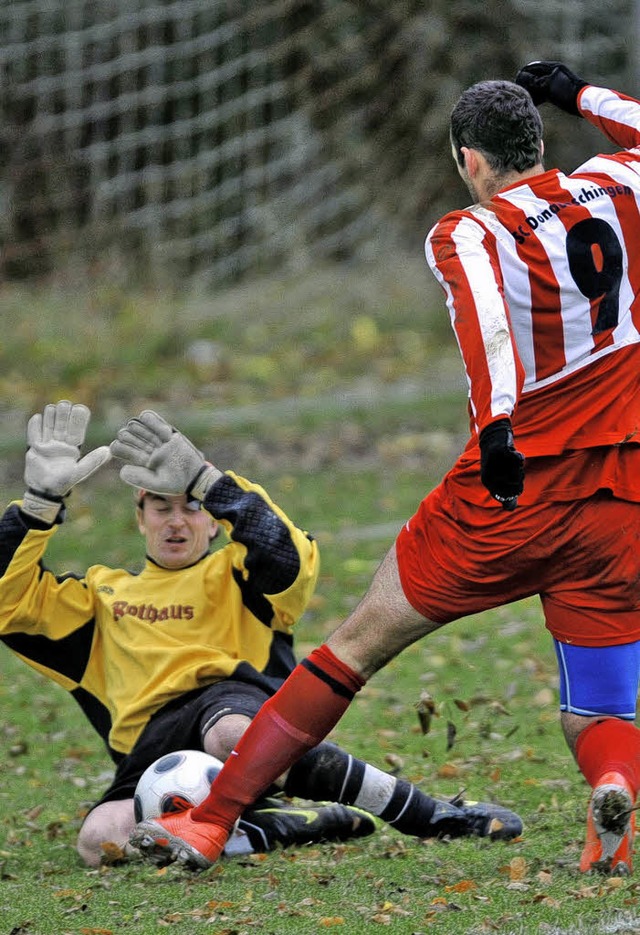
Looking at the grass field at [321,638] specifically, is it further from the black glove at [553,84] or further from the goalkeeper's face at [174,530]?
the black glove at [553,84]

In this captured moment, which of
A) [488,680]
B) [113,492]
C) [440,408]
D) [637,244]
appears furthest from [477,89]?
[440,408]

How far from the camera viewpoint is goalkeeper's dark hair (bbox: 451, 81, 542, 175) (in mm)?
3979

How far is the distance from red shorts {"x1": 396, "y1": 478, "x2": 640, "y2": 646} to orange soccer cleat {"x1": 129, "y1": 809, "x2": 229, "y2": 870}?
34.6 inches

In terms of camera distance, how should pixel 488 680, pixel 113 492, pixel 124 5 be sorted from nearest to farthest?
pixel 488 680 → pixel 113 492 → pixel 124 5

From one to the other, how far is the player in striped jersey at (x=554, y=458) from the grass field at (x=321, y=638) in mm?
533

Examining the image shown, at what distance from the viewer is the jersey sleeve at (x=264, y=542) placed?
4.41m

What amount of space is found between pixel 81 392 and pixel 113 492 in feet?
5.68

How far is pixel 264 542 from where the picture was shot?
4.40 metres

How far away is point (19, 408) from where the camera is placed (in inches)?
480

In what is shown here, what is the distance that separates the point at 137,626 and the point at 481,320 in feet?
5.74

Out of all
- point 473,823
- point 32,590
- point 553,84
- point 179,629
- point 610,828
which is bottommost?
point 473,823

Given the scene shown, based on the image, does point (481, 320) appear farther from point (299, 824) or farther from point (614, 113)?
point (299, 824)

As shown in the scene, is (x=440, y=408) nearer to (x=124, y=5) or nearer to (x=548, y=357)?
(x=124, y=5)

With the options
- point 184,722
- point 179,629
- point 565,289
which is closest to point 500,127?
point 565,289
